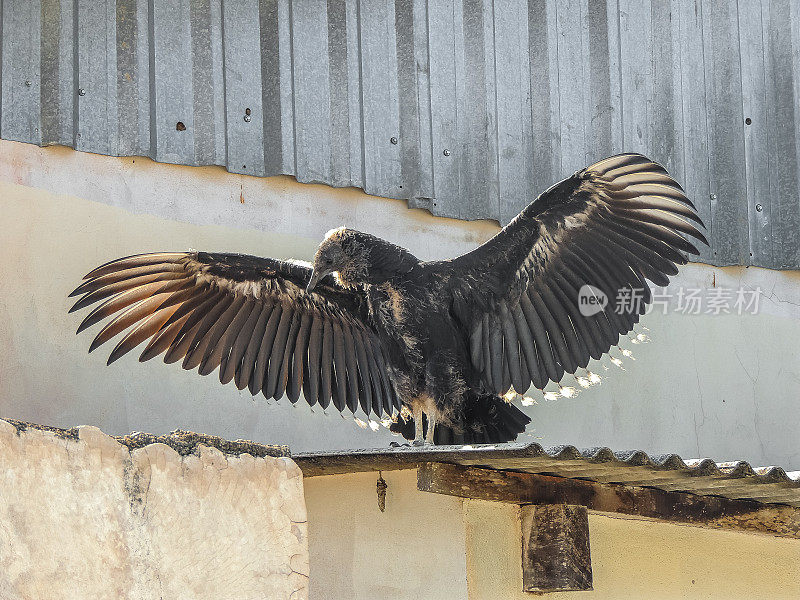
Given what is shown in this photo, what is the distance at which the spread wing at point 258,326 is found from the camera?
4.63m

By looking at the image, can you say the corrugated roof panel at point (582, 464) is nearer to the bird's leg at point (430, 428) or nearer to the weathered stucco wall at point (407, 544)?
the weathered stucco wall at point (407, 544)

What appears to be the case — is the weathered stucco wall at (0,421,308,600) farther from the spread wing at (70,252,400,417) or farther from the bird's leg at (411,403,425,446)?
the spread wing at (70,252,400,417)

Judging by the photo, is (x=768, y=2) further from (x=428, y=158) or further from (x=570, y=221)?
(x=570, y=221)

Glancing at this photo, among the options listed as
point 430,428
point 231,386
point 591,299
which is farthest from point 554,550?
point 231,386

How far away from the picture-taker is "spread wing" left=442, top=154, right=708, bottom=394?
4281mm

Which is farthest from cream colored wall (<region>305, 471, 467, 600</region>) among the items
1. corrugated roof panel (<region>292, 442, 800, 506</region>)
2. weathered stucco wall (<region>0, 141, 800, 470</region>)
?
weathered stucco wall (<region>0, 141, 800, 470</region>)

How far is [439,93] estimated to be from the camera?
5.48 metres

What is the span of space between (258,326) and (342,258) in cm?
58

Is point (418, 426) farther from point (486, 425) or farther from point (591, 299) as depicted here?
point (591, 299)

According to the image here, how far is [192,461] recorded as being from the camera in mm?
3000

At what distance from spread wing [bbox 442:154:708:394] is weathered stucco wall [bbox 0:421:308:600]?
141 cm

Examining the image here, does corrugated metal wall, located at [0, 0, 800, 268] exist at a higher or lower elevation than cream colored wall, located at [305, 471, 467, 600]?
higher

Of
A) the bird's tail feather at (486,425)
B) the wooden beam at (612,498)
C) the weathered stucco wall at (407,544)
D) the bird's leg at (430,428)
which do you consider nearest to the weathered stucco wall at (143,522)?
the weathered stucco wall at (407,544)

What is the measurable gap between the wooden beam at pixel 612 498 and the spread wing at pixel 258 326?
0.92 m
